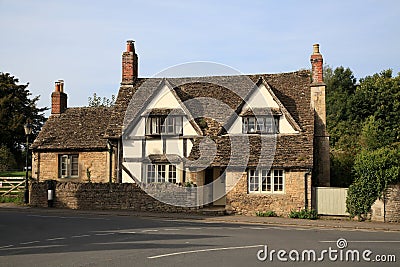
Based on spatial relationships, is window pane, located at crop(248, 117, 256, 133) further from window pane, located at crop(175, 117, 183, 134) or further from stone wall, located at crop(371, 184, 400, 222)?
stone wall, located at crop(371, 184, 400, 222)

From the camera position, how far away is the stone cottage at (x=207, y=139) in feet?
90.5

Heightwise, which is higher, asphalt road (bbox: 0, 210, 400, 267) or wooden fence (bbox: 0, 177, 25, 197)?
wooden fence (bbox: 0, 177, 25, 197)

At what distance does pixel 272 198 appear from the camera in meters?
27.3

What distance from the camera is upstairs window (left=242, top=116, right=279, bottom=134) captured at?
3094cm

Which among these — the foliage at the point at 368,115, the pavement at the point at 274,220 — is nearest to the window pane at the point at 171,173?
the pavement at the point at 274,220

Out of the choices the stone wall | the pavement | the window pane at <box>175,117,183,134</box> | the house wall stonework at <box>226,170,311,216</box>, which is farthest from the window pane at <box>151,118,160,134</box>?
the stone wall

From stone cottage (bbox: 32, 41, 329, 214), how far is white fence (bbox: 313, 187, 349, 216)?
780 mm

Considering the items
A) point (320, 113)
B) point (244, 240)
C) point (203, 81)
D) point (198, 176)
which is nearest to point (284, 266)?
point (244, 240)

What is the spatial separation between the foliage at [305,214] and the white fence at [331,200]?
2.00 ft

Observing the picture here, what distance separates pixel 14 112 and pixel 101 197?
32947mm

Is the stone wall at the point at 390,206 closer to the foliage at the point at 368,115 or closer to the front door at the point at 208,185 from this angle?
the front door at the point at 208,185

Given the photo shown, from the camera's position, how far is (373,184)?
25688 mm

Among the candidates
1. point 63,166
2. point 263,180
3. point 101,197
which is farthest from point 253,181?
point 63,166

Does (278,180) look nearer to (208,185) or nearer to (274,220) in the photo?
(274,220)
